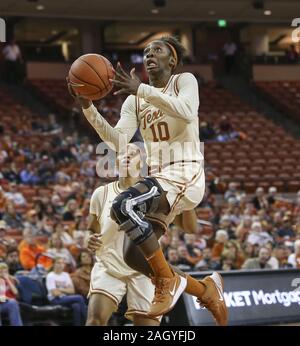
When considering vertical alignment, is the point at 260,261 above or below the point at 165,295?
below

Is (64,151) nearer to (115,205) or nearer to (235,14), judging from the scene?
(235,14)

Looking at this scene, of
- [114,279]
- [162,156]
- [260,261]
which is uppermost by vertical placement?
[162,156]

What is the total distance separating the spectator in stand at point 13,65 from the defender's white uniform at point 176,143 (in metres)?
18.9

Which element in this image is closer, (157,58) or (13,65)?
(157,58)

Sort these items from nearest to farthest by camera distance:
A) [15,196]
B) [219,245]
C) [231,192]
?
1. [219,245]
2. [15,196]
3. [231,192]

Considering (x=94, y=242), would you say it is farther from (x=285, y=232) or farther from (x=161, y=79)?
(x=285, y=232)

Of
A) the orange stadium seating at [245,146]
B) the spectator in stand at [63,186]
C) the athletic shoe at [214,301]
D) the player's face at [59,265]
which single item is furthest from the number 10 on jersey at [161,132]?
the orange stadium seating at [245,146]

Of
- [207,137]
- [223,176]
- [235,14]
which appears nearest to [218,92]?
[235,14]

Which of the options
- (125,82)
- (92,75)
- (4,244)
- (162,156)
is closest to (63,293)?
(4,244)

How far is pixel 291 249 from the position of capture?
1497cm

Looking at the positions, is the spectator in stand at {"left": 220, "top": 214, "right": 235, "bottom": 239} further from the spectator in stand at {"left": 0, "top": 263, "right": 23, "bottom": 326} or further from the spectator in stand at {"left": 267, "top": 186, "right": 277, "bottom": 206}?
the spectator in stand at {"left": 0, "top": 263, "right": 23, "bottom": 326}

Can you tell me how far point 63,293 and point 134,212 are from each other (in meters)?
5.18

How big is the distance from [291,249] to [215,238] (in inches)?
50.2

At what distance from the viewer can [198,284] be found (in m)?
7.21
